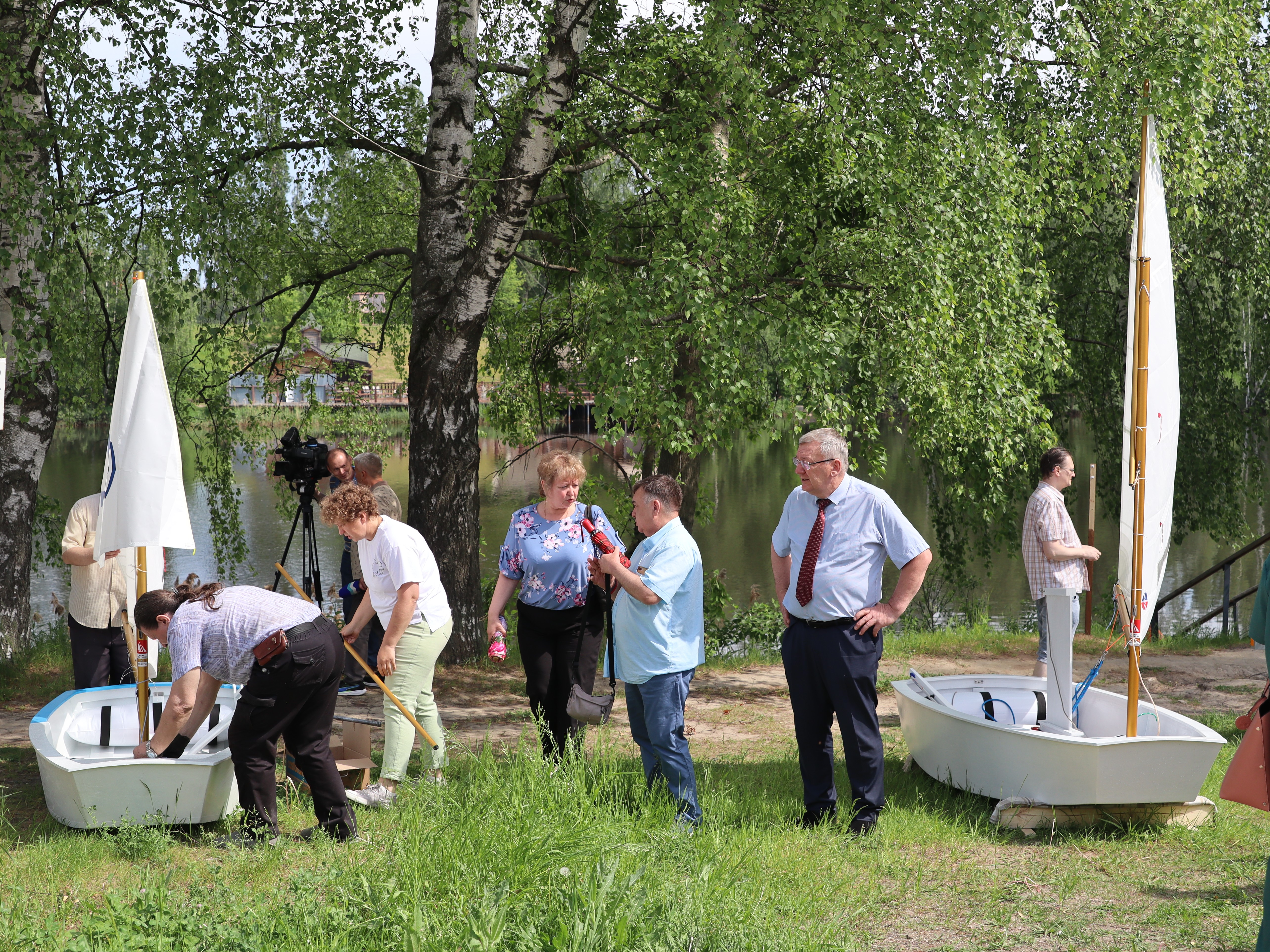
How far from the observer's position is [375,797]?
472 centimetres

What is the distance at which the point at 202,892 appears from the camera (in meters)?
3.63

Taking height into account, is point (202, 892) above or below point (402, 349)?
below

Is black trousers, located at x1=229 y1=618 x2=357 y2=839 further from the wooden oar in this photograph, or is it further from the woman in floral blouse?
the woman in floral blouse

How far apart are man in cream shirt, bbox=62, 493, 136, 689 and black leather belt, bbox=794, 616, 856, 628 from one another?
358 cm

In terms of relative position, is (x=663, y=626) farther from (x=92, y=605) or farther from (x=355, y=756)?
(x=92, y=605)

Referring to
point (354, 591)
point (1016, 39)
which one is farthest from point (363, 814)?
point (1016, 39)

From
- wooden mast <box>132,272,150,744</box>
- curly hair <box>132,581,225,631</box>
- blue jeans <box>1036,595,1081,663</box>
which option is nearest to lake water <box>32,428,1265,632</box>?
blue jeans <box>1036,595,1081,663</box>

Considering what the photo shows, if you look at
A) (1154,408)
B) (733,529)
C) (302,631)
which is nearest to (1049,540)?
(1154,408)

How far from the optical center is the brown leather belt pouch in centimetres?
409

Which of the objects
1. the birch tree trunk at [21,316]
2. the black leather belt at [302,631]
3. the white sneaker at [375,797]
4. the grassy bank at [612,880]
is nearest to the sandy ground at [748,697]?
the white sneaker at [375,797]

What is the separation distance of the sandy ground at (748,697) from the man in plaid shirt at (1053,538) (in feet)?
5.16

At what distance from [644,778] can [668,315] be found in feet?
14.0

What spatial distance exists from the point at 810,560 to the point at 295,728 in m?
2.30

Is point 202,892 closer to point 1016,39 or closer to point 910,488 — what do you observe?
point 1016,39
